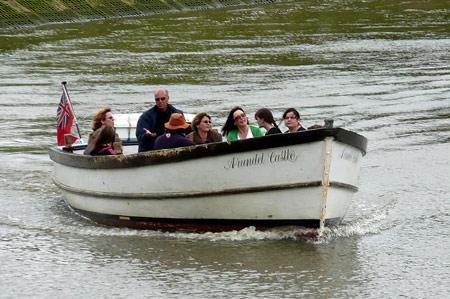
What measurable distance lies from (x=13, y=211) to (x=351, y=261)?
4.95 m

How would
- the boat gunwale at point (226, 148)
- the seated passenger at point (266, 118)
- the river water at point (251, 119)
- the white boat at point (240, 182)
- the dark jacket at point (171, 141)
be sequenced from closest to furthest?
1. the river water at point (251, 119)
2. the boat gunwale at point (226, 148)
3. the white boat at point (240, 182)
4. the dark jacket at point (171, 141)
5. the seated passenger at point (266, 118)

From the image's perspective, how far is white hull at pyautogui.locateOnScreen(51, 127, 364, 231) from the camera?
9531 millimetres

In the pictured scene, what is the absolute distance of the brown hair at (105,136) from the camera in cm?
1088

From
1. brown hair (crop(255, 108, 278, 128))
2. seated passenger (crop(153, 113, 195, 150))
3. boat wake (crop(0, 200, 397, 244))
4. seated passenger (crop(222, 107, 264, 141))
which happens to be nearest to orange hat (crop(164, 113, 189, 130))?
seated passenger (crop(153, 113, 195, 150))

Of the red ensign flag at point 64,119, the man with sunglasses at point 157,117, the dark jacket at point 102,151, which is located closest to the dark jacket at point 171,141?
the man with sunglasses at point 157,117

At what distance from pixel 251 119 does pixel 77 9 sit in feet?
75.6

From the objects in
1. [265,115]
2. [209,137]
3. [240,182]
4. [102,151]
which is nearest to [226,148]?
[240,182]

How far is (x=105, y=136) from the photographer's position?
10.9 m

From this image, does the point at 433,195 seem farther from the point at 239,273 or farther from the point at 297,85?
the point at 297,85

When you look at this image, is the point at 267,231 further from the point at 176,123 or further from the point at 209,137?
the point at 176,123

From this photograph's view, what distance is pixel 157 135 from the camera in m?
11.4

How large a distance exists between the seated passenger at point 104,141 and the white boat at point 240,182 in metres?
0.28

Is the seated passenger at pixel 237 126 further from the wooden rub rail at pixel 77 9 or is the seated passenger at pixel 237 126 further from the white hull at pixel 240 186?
the wooden rub rail at pixel 77 9

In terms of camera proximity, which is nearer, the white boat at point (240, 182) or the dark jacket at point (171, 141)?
the white boat at point (240, 182)
